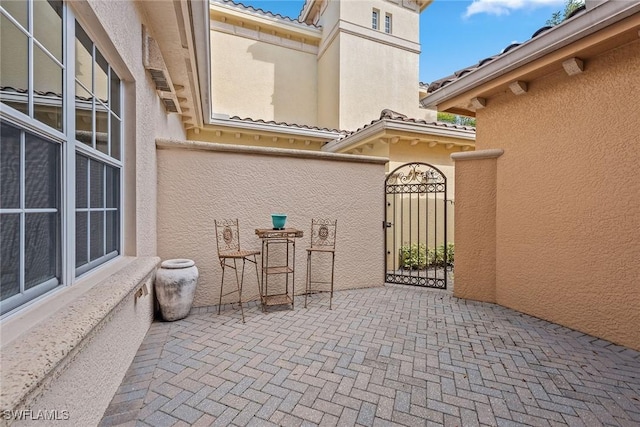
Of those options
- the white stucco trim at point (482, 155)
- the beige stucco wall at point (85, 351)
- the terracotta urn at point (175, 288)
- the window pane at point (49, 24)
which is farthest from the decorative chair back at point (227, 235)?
the white stucco trim at point (482, 155)

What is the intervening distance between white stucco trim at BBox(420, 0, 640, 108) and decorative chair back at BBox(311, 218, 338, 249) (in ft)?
11.4

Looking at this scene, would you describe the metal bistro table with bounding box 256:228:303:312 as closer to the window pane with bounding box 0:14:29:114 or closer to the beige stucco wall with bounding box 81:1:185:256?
the beige stucco wall with bounding box 81:1:185:256

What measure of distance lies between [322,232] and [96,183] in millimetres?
4111

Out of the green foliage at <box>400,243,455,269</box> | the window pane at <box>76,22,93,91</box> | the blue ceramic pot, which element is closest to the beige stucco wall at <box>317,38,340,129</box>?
the green foliage at <box>400,243,455,269</box>

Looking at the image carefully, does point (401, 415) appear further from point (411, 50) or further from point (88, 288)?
point (411, 50)

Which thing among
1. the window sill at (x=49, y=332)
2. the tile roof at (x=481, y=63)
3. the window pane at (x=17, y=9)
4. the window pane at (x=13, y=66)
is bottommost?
the window sill at (x=49, y=332)

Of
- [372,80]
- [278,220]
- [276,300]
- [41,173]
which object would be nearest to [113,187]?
[41,173]

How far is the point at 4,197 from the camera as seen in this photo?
60.1 inches

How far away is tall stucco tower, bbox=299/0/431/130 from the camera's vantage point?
10.8 m

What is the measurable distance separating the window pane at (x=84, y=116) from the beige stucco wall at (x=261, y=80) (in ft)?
29.9

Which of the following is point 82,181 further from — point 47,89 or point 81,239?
point 47,89

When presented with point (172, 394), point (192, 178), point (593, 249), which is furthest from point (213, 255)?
point (593, 249)

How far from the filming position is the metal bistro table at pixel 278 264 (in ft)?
16.6

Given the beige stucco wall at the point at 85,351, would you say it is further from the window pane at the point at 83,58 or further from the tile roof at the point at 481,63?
the tile roof at the point at 481,63
